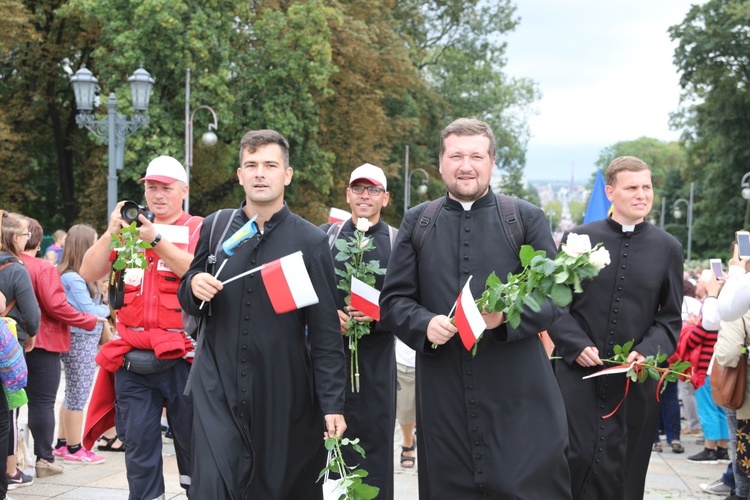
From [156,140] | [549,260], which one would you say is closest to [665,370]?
[549,260]

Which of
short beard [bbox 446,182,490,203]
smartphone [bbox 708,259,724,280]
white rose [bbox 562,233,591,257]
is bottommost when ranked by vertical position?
smartphone [bbox 708,259,724,280]

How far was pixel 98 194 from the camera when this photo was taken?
2731 cm

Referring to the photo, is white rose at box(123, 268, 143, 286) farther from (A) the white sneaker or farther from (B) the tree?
(B) the tree

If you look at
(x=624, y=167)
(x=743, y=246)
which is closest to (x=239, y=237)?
(x=624, y=167)

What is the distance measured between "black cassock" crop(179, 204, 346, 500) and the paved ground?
2.89m

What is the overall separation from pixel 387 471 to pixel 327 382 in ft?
6.24

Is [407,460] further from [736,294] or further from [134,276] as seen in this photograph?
[134,276]

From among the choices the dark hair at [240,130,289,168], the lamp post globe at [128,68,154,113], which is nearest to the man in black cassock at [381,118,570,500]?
the dark hair at [240,130,289,168]

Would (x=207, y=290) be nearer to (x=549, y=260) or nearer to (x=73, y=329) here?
(x=549, y=260)

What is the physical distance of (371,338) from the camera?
6438mm

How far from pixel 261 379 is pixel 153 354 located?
4.97 ft

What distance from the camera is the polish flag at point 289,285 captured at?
4387 mm

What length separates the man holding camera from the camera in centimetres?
574

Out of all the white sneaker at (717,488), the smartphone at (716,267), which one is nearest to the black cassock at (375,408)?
the smartphone at (716,267)
